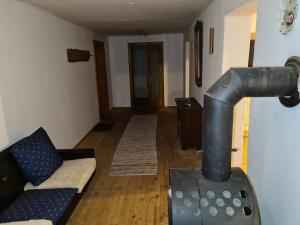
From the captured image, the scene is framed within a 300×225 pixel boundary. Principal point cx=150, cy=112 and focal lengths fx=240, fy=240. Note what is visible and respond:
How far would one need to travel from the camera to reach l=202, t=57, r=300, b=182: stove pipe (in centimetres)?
90

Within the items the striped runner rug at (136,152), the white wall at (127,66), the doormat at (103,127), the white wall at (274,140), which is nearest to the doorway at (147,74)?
the white wall at (127,66)

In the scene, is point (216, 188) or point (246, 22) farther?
point (246, 22)

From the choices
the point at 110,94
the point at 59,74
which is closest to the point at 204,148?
the point at 59,74

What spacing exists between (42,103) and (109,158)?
1.33 metres

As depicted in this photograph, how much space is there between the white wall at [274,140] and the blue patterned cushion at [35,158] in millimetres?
1944

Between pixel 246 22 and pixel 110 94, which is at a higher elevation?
pixel 246 22

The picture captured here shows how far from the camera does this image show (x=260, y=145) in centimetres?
146

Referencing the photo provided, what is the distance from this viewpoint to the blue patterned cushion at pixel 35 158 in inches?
90.2

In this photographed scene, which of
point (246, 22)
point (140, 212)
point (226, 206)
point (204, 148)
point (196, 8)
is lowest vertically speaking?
point (140, 212)

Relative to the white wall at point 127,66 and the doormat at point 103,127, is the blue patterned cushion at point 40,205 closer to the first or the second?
the doormat at point 103,127

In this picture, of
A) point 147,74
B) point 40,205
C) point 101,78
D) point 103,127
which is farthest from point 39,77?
point 147,74

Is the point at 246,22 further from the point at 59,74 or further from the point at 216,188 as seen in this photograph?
the point at 59,74

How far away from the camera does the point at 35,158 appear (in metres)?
2.38

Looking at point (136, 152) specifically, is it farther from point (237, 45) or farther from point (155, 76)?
point (155, 76)
